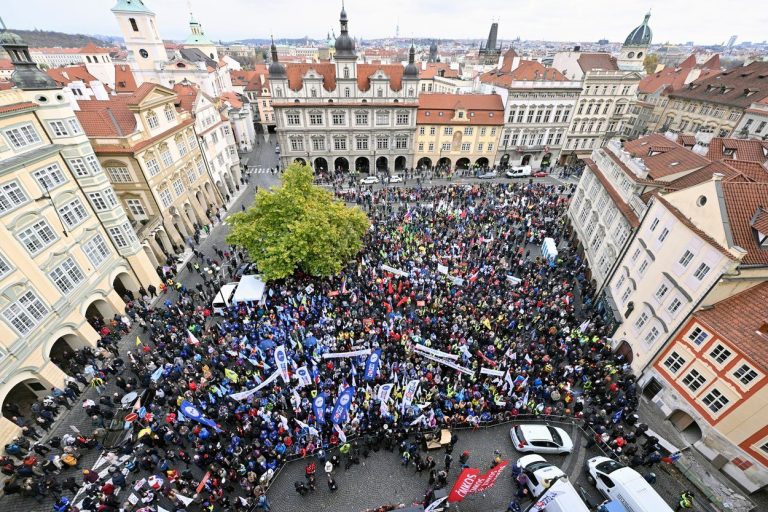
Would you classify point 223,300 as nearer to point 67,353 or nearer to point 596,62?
point 67,353

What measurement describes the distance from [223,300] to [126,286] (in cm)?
886

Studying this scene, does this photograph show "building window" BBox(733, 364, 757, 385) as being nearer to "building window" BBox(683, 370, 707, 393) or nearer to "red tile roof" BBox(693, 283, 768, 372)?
"red tile roof" BBox(693, 283, 768, 372)

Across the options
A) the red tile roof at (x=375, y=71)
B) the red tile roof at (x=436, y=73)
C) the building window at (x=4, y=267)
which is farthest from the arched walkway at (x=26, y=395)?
the red tile roof at (x=436, y=73)

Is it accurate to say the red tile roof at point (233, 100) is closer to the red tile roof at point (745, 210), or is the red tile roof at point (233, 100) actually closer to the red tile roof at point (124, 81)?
the red tile roof at point (124, 81)

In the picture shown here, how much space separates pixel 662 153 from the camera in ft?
92.2

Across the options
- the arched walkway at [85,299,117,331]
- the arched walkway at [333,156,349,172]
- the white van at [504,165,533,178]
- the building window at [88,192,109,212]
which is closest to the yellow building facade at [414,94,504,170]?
the white van at [504,165,533,178]

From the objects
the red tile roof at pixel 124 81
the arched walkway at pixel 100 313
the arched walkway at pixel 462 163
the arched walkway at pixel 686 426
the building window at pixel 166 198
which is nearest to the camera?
the arched walkway at pixel 686 426

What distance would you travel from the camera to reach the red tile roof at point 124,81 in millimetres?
57781

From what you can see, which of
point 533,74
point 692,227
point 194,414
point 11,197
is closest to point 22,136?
point 11,197

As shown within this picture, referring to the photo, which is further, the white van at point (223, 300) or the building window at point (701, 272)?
the white van at point (223, 300)

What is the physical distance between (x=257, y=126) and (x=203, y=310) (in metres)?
66.5

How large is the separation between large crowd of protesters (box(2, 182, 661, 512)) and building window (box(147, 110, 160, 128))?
13.1m

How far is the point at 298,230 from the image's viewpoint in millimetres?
25547

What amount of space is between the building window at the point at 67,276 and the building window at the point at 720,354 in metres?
37.9
